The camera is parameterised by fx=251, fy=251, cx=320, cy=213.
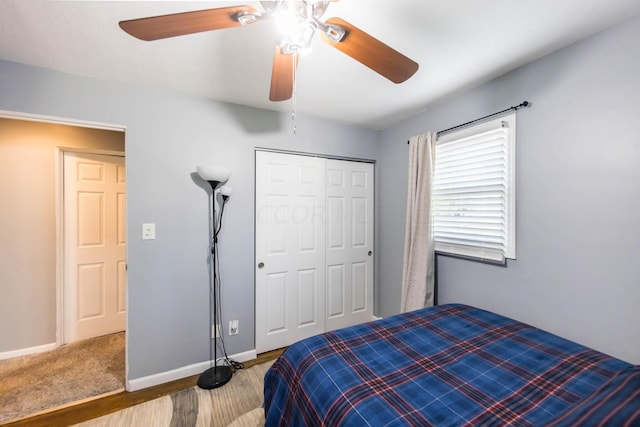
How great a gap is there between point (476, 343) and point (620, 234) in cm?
97

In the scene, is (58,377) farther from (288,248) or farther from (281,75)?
(281,75)

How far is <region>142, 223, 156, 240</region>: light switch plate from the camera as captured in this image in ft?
6.56

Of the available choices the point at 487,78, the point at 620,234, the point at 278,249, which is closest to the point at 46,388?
the point at 278,249

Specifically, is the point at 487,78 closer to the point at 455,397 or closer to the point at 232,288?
the point at 455,397

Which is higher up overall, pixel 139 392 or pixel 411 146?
pixel 411 146

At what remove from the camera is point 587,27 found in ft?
4.53

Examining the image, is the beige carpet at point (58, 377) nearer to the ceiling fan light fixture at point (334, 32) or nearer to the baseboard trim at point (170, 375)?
the baseboard trim at point (170, 375)

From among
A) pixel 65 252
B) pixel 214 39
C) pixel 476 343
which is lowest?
pixel 476 343

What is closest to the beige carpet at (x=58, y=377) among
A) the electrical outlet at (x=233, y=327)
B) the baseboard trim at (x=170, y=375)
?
the baseboard trim at (x=170, y=375)

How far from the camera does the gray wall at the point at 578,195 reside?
1.33 meters

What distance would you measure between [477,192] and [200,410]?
8.63 ft

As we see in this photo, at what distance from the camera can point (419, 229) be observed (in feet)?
7.91

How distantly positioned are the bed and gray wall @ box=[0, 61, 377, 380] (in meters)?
1.17

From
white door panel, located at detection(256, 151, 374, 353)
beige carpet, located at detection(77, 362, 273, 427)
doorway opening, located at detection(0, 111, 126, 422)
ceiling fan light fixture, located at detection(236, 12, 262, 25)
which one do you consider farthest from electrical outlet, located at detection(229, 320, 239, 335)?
ceiling fan light fixture, located at detection(236, 12, 262, 25)
